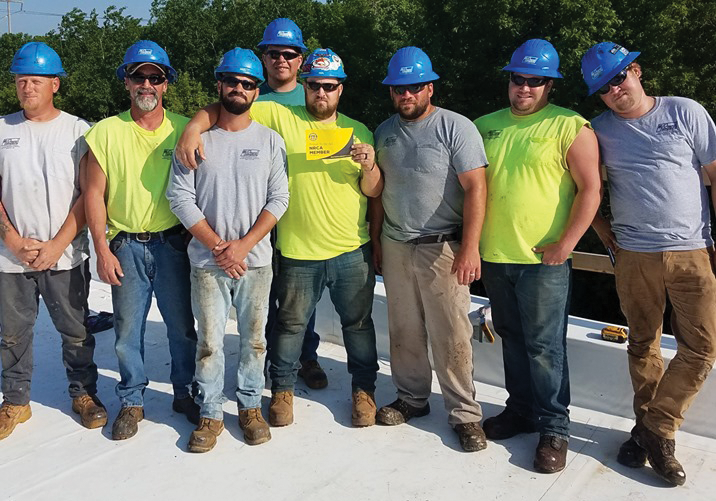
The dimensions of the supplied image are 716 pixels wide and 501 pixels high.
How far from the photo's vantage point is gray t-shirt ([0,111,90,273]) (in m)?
3.24

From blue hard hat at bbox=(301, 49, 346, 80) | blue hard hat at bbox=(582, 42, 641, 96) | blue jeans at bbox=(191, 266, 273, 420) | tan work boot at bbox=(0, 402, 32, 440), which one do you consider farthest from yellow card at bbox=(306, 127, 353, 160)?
tan work boot at bbox=(0, 402, 32, 440)

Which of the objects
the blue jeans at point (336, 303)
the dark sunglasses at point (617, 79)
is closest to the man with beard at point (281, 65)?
the blue jeans at point (336, 303)

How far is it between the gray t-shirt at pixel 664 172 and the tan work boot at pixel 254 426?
2060mm

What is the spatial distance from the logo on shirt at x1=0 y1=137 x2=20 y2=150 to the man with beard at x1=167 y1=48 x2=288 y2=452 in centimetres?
86

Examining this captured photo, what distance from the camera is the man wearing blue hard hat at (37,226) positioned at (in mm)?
3256

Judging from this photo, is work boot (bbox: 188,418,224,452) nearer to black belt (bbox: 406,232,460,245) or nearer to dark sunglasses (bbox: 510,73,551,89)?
black belt (bbox: 406,232,460,245)

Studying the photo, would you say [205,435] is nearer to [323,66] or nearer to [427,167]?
[427,167]

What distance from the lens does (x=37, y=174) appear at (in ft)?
10.7

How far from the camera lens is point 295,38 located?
379cm

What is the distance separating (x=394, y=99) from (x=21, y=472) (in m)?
2.58

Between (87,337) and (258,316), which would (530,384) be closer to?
(258,316)

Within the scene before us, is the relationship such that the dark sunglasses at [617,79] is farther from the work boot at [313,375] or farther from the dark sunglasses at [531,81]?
the work boot at [313,375]

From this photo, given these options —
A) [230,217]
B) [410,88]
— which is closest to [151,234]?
[230,217]

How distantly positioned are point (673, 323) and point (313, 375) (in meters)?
2.10
